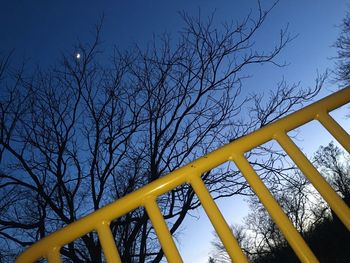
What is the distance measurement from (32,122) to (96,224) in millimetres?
7479

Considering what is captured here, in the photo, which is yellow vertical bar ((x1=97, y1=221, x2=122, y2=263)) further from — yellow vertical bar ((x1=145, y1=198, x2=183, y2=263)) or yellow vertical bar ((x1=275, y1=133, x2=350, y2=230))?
yellow vertical bar ((x1=275, y1=133, x2=350, y2=230))

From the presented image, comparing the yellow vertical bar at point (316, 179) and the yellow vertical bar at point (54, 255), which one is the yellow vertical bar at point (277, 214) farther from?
the yellow vertical bar at point (54, 255)

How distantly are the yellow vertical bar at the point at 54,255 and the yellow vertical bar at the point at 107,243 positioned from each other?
0.20 meters

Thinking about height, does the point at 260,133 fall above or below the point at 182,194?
below

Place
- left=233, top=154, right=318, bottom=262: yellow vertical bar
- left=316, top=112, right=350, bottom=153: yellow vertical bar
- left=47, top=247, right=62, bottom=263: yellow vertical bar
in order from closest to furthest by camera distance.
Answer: left=233, top=154, right=318, bottom=262: yellow vertical bar, left=47, top=247, right=62, bottom=263: yellow vertical bar, left=316, top=112, right=350, bottom=153: yellow vertical bar

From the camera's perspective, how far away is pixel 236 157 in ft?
3.95

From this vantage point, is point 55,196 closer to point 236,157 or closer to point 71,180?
point 71,180

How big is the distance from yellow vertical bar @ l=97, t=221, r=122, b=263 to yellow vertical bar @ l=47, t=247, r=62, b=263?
20 cm

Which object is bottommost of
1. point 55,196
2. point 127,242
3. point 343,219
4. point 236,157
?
point 343,219

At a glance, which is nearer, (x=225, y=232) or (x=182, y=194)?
(x=225, y=232)

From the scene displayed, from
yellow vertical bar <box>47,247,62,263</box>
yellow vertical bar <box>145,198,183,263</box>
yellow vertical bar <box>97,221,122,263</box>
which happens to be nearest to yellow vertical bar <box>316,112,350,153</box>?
yellow vertical bar <box>145,198,183,263</box>

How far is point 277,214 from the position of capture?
110 cm

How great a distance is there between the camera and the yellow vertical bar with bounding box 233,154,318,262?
103 cm

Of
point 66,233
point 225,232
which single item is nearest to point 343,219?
point 225,232
